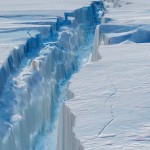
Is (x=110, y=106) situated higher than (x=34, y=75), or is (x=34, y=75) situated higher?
(x=110, y=106)

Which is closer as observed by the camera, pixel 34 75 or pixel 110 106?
pixel 110 106

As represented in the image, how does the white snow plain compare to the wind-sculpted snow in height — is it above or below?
above

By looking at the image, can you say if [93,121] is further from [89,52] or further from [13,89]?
[89,52]

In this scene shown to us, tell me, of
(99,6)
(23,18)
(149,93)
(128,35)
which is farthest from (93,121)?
(99,6)

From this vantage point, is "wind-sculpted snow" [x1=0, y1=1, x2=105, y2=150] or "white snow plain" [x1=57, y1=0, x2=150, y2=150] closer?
"white snow plain" [x1=57, y1=0, x2=150, y2=150]
